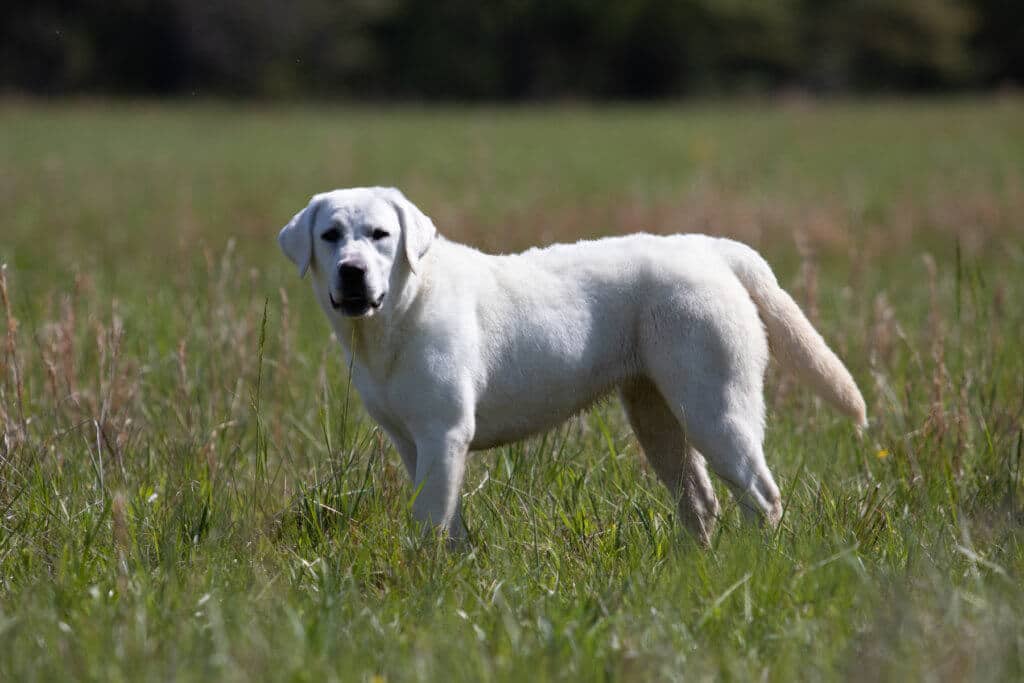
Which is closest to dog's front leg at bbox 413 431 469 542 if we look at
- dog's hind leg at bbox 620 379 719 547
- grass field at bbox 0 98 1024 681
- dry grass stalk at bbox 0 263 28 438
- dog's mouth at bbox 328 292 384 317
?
grass field at bbox 0 98 1024 681

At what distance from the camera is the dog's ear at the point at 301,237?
4.18 m

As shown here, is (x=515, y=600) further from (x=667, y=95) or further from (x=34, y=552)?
(x=667, y=95)

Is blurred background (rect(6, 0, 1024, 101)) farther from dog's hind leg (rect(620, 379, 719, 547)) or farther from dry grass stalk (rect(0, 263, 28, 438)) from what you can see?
dog's hind leg (rect(620, 379, 719, 547))

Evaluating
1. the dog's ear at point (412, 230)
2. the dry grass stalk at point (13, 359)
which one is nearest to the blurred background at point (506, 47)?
the dry grass stalk at point (13, 359)

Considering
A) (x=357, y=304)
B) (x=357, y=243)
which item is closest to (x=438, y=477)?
(x=357, y=304)

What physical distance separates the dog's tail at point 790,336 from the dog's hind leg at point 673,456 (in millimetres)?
471

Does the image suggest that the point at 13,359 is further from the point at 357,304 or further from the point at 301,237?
the point at 357,304

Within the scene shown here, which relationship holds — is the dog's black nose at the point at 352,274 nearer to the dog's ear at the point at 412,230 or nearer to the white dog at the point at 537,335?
the white dog at the point at 537,335

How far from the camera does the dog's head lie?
3.99m

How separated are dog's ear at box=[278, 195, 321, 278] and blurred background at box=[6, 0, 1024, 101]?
46351 mm

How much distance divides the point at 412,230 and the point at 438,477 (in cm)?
80

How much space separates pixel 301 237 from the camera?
4180 millimetres

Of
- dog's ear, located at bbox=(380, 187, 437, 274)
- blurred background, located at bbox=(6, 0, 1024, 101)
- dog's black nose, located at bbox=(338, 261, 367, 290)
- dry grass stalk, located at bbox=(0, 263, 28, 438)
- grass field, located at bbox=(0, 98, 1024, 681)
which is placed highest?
dog's ear, located at bbox=(380, 187, 437, 274)

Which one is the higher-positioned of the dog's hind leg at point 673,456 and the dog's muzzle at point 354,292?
the dog's muzzle at point 354,292
